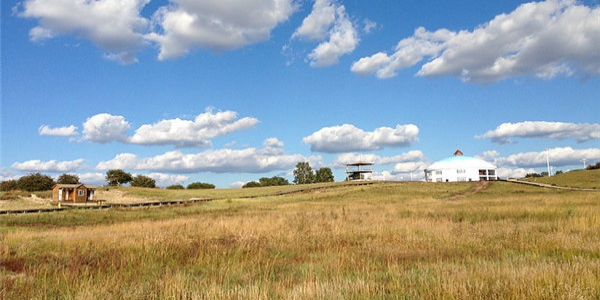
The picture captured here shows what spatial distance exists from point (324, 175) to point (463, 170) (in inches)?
2552

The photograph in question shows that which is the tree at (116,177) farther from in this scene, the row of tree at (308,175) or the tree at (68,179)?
the row of tree at (308,175)

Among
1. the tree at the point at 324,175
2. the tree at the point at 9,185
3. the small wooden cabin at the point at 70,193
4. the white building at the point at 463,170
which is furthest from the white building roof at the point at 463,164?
the tree at the point at 9,185

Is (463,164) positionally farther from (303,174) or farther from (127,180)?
(127,180)

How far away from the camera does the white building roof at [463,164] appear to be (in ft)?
362

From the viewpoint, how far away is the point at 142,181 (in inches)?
5221

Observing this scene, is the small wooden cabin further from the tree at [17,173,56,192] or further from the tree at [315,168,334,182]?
the tree at [315,168,334,182]

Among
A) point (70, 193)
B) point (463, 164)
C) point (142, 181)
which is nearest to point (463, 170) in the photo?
point (463, 164)

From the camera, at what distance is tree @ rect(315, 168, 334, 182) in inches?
6496

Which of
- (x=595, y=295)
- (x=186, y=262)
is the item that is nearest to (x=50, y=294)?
(x=186, y=262)

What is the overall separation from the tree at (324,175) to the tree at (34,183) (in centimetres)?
9309

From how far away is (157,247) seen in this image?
12.6 meters

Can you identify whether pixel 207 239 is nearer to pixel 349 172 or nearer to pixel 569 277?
pixel 569 277

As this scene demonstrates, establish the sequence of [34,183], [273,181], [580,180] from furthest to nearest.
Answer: [273,181], [34,183], [580,180]

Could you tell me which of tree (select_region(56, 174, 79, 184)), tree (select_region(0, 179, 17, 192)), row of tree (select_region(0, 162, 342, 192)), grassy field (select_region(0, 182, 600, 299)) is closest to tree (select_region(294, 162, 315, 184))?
row of tree (select_region(0, 162, 342, 192))
